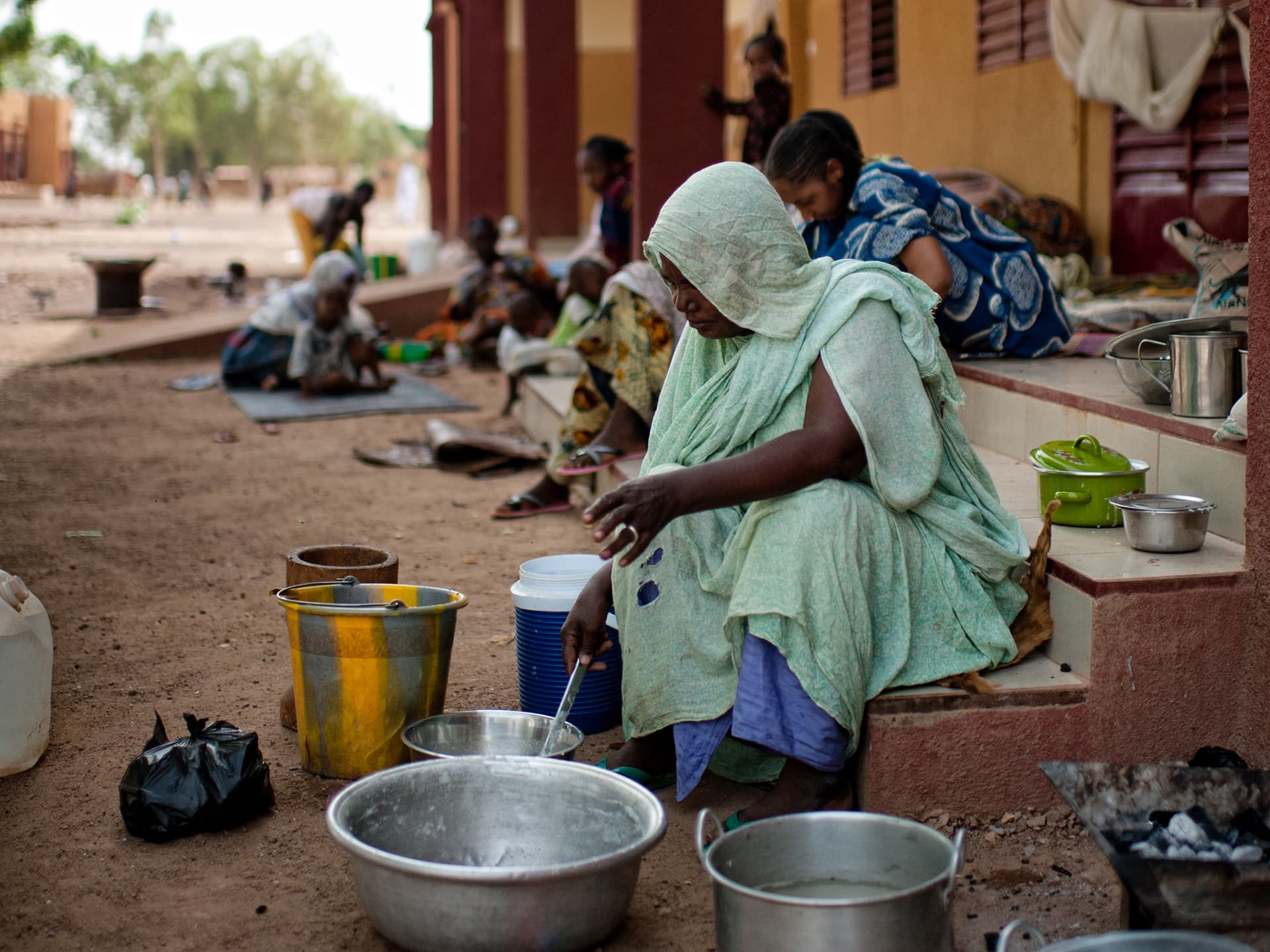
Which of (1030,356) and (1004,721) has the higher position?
(1030,356)

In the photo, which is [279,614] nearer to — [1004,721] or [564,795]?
[564,795]

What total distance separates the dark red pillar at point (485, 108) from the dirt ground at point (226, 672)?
8.74 metres

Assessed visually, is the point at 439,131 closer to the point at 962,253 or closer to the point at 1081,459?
the point at 962,253

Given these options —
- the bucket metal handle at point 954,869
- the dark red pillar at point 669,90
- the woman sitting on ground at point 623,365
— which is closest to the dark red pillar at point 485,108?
the dark red pillar at point 669,90

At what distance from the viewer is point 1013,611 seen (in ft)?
9.16

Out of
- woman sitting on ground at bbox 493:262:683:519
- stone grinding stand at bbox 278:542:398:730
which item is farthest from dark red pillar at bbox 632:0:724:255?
stone grinding stand at bbox 278:542:398:730

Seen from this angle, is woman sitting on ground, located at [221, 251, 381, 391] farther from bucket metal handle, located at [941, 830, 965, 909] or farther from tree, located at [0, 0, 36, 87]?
tree, located at [0, 0, 36, 87]

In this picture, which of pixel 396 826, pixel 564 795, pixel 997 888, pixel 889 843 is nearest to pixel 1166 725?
pixel 997 888

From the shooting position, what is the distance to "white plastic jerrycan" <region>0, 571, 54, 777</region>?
9.20ft

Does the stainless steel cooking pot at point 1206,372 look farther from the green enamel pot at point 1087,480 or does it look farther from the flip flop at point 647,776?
the flip flop at point 647,776

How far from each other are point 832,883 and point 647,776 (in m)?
A: 0.67

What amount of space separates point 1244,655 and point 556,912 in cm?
154

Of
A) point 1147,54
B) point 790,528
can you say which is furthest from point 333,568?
point 1147,54

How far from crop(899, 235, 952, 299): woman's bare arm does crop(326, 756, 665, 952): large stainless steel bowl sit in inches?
95.0
